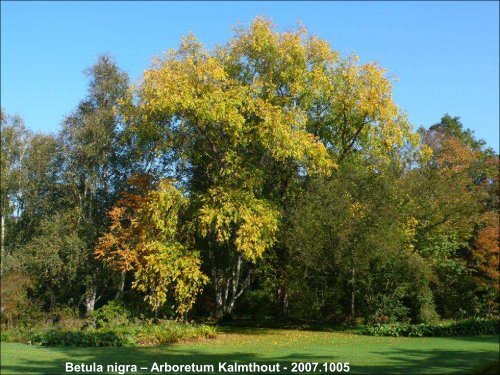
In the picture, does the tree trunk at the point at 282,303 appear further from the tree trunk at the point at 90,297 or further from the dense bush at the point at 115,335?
the tree trunk at the point at 90,297

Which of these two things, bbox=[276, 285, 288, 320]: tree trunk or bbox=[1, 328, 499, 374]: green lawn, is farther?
bbox=[276, 285, 288, 320]: tree trunk

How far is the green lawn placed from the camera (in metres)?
10.3

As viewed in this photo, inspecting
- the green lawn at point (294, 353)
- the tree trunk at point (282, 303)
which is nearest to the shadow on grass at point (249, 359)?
the green lawn at point (294, 353)

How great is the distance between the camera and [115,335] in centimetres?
1908

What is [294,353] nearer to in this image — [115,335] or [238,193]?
[115,335]

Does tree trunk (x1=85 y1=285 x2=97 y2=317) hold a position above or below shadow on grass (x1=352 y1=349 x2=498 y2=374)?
above

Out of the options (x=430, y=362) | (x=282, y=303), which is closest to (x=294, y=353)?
(x=430, y=362)

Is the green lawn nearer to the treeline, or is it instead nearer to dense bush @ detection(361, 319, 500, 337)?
dense bush @ detection(361, 319, 500, 337)

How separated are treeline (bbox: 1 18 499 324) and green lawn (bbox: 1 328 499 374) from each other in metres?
3.66

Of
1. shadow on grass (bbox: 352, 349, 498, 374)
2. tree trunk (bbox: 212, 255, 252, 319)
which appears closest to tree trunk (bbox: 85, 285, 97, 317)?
tree trunk (bbox: 212, 255, 252, 319)

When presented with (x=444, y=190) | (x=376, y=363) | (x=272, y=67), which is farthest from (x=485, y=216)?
(x=272, y=67)

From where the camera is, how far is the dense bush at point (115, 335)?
17.0 m

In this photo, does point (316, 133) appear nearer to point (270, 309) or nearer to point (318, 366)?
point (270, 309)

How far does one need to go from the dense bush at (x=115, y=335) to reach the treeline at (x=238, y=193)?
2127 mm
